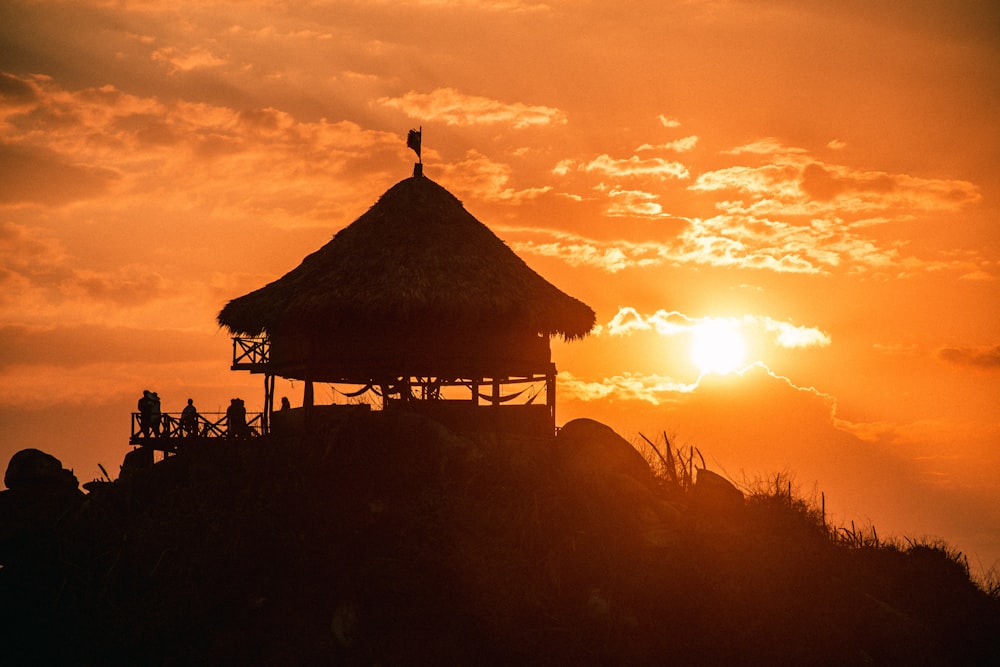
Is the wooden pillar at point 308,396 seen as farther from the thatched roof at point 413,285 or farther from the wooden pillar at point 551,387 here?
the wooden pillar at point 551,387

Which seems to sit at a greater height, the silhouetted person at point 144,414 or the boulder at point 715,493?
the silhouetted person at point 144,414

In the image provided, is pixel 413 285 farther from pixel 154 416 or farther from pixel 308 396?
pixel 154 416

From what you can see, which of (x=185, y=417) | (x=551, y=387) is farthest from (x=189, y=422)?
(x=551, y=387)

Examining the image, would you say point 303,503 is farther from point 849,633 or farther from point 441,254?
point 849,633

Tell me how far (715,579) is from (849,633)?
2502mm

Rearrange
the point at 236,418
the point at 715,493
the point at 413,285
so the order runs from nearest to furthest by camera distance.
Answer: the point at 715,493, the point at 413,285, the point at 236,418

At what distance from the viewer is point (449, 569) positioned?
16969mm

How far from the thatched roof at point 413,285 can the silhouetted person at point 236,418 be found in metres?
1.96

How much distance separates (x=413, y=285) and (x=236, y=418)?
641 cm

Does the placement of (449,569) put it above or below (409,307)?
below

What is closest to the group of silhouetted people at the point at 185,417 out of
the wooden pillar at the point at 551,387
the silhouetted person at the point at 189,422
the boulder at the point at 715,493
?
the silhouetted person at the point at 189,422

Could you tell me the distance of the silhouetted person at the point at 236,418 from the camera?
24609 millimetres

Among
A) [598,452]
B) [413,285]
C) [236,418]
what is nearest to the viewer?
[598,452]

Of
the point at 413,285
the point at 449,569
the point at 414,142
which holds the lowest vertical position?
the point at 449,569
